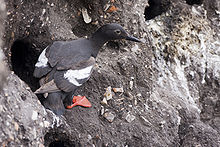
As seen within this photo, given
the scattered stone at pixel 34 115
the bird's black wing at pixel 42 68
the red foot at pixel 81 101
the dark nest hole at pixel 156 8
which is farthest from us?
the dark nest hole at pixel 156 8

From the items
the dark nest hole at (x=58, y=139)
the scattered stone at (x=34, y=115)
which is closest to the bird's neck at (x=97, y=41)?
the dark nest hole at (x=58, y=139)

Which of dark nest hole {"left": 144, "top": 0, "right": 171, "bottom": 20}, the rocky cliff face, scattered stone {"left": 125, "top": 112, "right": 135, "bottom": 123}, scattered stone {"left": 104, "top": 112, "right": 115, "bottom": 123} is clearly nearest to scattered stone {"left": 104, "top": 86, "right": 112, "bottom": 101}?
the rocky cliff face

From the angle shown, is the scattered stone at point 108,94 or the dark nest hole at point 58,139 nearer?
the dark nest hole at point 58,139

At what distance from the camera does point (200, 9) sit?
5977mm

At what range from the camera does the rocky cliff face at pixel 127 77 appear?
11.0 ft

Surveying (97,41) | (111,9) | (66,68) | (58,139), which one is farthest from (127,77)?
(58,139)

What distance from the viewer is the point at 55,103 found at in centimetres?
373

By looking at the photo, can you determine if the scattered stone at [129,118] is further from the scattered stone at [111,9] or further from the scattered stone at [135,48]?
the scattered stone at [111,9]

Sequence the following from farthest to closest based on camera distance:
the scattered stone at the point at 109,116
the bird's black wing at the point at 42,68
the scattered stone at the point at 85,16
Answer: the scattered stone at the point at 85,16 < the scattered stone at the point at 109,116 < the bird's black wing at the point at 42,68

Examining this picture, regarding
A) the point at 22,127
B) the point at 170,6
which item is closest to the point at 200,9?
the point at 170,6

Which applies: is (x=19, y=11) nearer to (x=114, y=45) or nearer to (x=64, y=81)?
(x=64, y=81)

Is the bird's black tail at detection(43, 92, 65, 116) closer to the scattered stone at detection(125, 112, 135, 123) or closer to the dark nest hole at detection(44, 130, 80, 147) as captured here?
the dark nest hole at detection(44, 130, 80, 147)

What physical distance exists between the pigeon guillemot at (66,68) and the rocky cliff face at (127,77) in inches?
6.9

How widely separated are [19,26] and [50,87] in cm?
74
